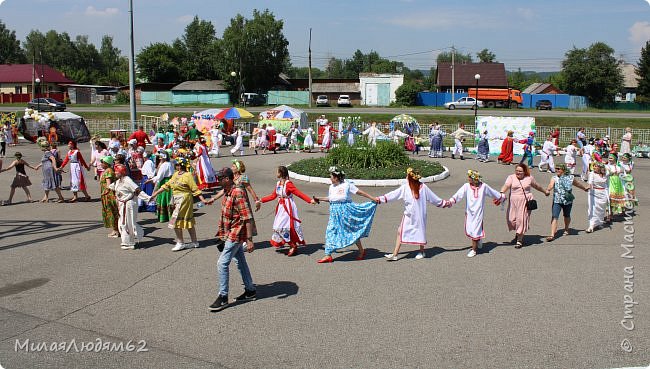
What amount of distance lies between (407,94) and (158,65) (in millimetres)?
33377

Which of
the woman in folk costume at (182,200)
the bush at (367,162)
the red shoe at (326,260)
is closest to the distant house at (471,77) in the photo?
the bush at (367,162)

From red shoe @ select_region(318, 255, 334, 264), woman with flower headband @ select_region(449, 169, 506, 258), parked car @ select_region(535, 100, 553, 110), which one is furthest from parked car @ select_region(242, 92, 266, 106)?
red shoe @ select_region(318, 255, 334, 264)

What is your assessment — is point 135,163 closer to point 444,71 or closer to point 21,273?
point 21,273

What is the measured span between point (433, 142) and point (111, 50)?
115374 millimetres

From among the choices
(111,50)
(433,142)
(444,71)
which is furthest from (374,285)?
(111,50)

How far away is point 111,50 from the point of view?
125 meters

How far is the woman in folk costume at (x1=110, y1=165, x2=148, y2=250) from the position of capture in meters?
10.3

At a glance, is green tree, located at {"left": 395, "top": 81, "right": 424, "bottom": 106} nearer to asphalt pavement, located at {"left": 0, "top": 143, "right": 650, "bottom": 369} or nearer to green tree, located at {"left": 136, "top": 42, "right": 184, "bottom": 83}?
green tree, located at {"left": 136, "top": 42, "right": 184, "bottom": 83}

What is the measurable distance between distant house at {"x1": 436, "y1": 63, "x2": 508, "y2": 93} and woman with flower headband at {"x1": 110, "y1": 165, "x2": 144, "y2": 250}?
61.1m

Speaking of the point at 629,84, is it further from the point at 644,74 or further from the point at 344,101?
the point at 344,101

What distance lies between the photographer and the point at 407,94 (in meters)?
63.2

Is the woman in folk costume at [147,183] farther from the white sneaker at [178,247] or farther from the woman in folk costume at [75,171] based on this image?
the white sneaker at [178,247]

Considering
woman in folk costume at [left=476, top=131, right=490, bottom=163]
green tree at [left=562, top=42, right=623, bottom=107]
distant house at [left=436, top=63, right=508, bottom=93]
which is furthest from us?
distant house at [left=436, top=63, right=508, bottom=93]

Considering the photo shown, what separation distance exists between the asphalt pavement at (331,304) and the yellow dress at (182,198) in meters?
0.57
